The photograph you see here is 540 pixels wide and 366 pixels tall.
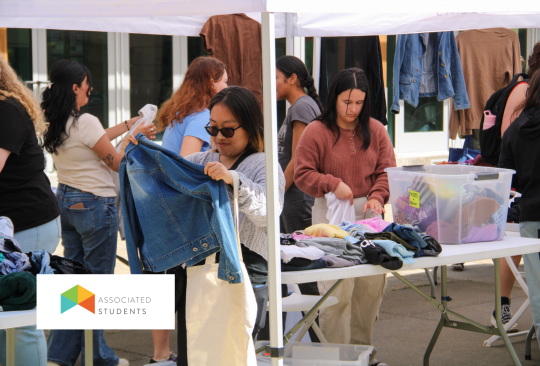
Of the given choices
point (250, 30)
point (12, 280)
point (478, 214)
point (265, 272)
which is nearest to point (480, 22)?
point (250, 30)

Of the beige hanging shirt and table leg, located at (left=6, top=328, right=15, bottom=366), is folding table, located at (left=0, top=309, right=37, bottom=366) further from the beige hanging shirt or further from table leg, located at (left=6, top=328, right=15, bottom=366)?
the beige hanging shirt

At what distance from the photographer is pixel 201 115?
12.2 ft

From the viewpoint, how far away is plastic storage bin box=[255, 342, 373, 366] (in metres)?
2.96

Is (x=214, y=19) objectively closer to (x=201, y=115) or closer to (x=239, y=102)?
(x=201, y=115)

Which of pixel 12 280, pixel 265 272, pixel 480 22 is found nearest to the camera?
pixel 12 280

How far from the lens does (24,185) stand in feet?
9.75

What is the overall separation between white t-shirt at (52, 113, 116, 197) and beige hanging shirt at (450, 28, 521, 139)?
3.87 m

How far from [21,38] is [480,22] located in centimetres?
579

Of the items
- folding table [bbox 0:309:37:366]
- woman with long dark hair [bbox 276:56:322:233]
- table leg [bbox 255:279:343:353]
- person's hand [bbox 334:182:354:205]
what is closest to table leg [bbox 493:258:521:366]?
person's hand [bbox 334:182:354:205]

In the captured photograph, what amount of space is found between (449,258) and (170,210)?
1.30m

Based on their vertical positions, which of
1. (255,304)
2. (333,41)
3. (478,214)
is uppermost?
(333,41)

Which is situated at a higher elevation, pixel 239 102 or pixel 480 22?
pixel 480 22

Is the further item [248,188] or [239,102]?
[239,102]

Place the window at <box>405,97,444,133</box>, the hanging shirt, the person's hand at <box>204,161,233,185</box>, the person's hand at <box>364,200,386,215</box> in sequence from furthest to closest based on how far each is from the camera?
the window at <box>405,97,444,133</box>
the hanging shirt
the person's hand at <box>364,200,386,215</box>
the person's hand at <box>204,161,233,185</box>
